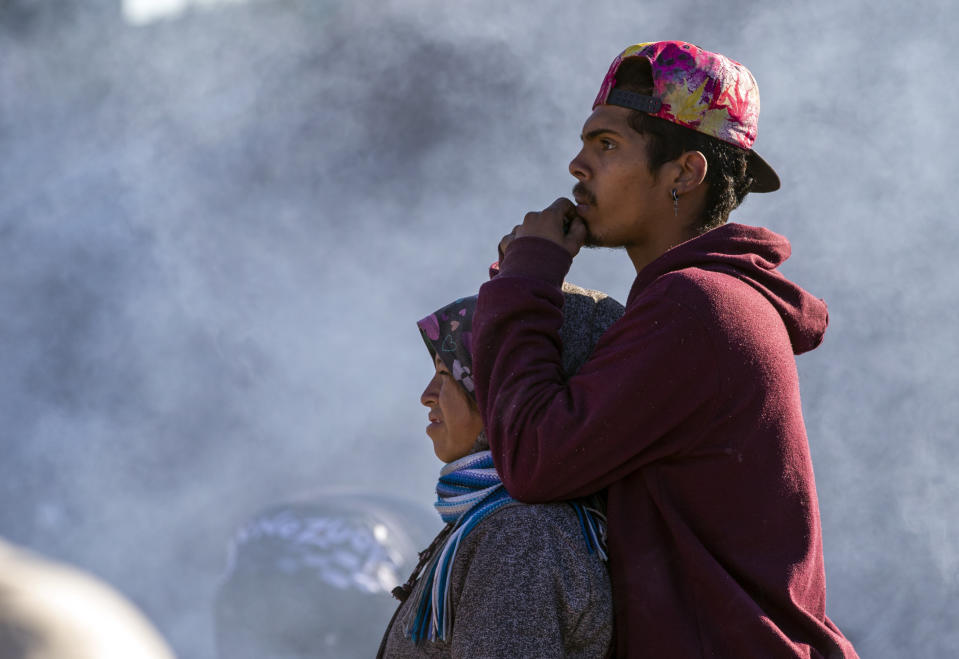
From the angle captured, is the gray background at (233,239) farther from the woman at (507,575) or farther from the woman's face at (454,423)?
the woman at (507,575)

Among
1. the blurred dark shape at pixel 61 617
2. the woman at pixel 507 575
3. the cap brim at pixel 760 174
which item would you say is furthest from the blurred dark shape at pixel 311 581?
the blurred dark shape at pixel 61 617

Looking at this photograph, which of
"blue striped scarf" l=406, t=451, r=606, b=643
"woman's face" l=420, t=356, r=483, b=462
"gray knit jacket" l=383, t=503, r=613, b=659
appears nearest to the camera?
"gray knit jacket" l=383, t=503, r=613, b=659

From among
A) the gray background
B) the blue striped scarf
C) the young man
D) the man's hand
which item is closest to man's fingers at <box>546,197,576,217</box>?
the man's hand

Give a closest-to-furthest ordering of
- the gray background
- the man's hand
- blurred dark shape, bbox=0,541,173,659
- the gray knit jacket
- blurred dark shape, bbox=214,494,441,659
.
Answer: blurred dark shape, bbox=0,541,173,659 → the gray knit jacket → the man's hand → blurred dark shape, bbox=214,494,441,659 → the gray background

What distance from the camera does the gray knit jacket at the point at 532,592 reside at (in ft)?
5.83

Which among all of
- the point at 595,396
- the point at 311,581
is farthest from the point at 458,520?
the point at 311,581

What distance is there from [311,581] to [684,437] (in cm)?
181

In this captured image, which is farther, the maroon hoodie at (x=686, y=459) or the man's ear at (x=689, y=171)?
the man's ear at (x=689, y=171)

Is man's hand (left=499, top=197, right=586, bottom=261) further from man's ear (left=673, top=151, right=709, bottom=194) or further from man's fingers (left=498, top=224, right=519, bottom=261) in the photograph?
man's ear (left=673, top=151, right=709, bottom=194)

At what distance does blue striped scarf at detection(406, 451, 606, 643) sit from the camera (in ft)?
6.23

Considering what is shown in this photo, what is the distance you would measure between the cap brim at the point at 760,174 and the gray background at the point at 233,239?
2.87 m

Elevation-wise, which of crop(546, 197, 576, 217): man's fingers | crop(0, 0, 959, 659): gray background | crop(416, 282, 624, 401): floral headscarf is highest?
crop(0, 0, 959, 659): gray background

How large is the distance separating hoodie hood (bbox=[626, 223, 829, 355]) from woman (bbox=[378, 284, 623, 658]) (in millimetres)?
264

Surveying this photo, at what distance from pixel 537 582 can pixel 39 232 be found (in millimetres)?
4714
